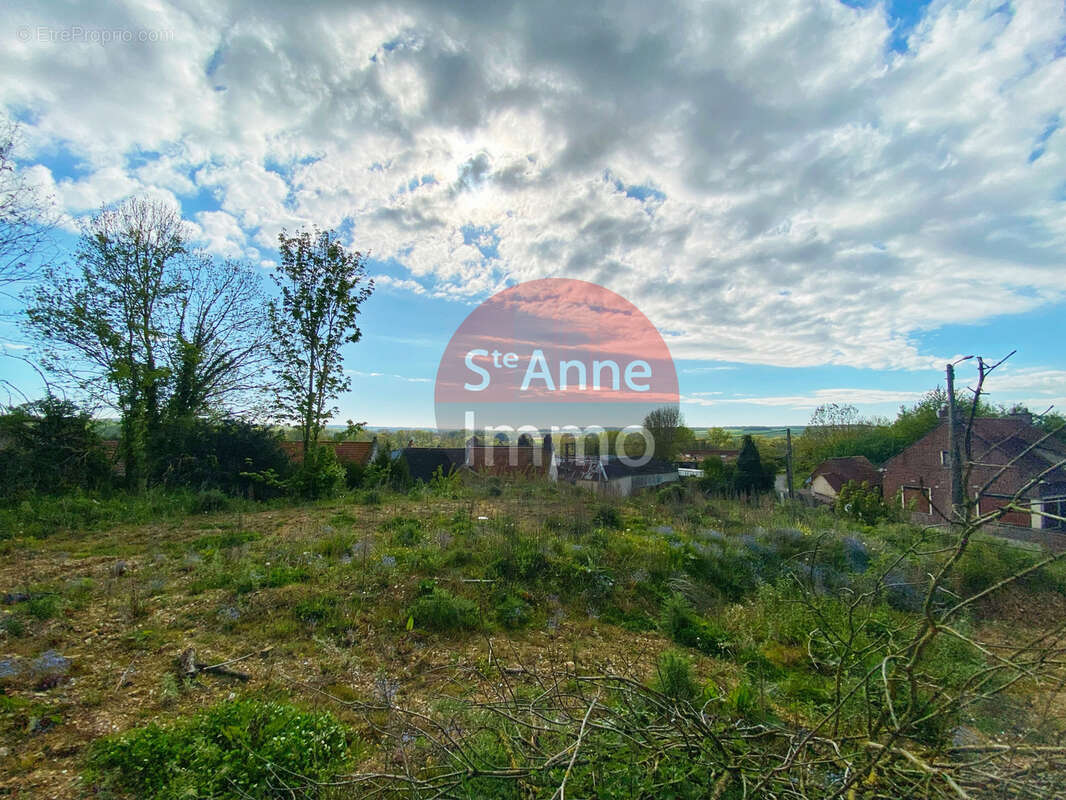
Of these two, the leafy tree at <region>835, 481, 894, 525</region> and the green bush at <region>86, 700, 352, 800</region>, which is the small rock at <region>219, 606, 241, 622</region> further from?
the leafy tree at <region>835, 481, 894, 525</region>

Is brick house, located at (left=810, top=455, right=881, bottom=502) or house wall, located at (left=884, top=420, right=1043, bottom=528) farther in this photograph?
brick house, located at (left=810, top=455, right=881, bottom=502)

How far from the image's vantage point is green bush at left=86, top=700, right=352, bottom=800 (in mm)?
2242

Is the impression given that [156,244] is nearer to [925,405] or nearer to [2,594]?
[2,594]

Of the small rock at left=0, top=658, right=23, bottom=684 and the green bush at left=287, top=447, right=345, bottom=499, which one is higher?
the green bush at left=287, top=447, right=345, bottom=499

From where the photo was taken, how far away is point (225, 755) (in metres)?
2.37

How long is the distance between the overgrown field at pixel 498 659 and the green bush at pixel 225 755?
0.05ft

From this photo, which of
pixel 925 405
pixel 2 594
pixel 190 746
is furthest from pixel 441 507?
pixel 925 405

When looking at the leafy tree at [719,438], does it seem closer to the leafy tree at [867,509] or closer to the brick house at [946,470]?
the brick house at [946,470]

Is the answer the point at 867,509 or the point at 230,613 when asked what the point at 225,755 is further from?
the point at 867,509

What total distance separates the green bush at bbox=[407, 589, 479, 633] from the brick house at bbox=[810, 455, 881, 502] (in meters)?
25.4

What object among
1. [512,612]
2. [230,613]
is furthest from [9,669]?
[512,612]

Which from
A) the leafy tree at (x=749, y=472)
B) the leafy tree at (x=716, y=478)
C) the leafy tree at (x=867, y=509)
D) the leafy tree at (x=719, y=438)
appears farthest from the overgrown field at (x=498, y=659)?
the leafy tree at (x=719, y=438)

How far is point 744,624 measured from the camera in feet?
16.4

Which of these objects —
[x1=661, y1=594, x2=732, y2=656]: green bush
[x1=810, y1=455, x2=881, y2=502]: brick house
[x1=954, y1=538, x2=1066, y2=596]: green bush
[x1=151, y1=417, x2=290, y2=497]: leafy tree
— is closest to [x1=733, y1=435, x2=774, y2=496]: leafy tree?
[x1=810, y1=455, x2=881, y2=502]: brick house
